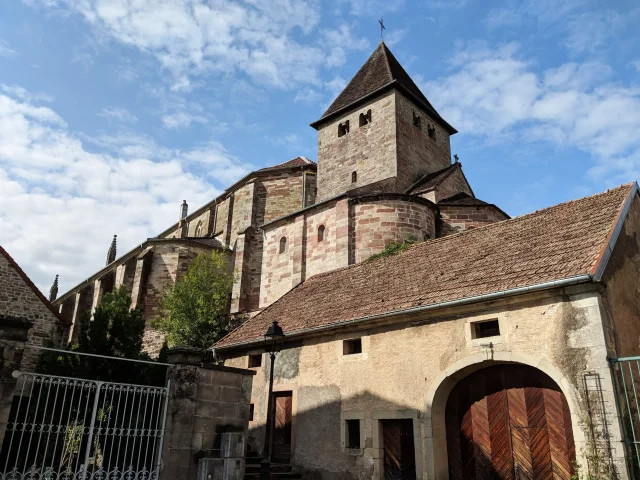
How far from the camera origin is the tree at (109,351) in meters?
12.2

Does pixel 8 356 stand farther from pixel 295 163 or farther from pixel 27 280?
pixel 295 163

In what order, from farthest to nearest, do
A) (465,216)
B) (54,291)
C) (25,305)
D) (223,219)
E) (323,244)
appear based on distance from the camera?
(54,291) → (223,219) → (323,244) → (465,216) → (25,305)

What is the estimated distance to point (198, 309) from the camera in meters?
24.0

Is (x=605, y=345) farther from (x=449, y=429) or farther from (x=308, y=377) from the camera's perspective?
(x=308, y=377)

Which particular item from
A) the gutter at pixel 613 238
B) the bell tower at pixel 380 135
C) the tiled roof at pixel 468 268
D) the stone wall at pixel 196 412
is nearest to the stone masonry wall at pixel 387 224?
the bell tower at pixel 380 135

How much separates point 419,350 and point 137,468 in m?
5.45

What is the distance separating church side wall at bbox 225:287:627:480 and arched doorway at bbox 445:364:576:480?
418mm

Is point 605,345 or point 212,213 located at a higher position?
point 212,213

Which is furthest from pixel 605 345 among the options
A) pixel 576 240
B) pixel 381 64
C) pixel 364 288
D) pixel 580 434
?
pixel 381 64

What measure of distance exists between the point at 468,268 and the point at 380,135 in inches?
644

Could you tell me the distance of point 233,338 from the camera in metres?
14.5

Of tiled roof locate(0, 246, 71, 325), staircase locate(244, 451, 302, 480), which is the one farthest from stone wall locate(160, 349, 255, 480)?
tiled roof locate(0, 246, 71, 325)

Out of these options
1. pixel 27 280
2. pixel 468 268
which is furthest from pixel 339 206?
pixel 27 280

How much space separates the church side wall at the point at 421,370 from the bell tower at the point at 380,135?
13.1 m
